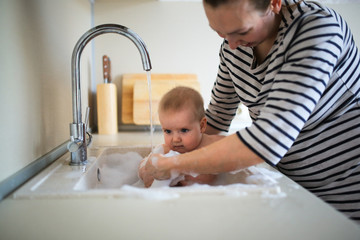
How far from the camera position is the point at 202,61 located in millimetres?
2004

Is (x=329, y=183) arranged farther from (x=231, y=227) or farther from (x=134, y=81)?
(x=134, y=81)

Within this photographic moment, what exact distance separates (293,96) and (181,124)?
1.63 ft

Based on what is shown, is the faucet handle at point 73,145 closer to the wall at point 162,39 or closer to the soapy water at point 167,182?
the soapy water at point 167,182

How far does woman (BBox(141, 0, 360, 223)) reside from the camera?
2.25 ft

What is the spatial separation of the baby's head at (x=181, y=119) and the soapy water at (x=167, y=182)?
0.55 ft

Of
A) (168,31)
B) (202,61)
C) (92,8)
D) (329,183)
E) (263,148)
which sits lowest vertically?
(329,183)

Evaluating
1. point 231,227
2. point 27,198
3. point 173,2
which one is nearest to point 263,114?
point 231,227

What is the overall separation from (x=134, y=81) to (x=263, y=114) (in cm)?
130

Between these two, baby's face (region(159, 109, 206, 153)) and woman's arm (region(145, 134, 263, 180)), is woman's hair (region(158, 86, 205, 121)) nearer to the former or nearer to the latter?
baby's face (region(159, 109, 206, 153))

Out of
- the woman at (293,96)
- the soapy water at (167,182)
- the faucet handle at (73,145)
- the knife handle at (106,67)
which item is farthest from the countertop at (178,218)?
the knife handle at (106,67)

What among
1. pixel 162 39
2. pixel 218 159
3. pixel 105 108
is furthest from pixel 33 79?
pixel 162 39

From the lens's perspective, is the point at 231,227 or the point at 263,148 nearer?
the point at 231,227

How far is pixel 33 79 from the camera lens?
919mm

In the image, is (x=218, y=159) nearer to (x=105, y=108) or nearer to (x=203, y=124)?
(x=203, y=124)
